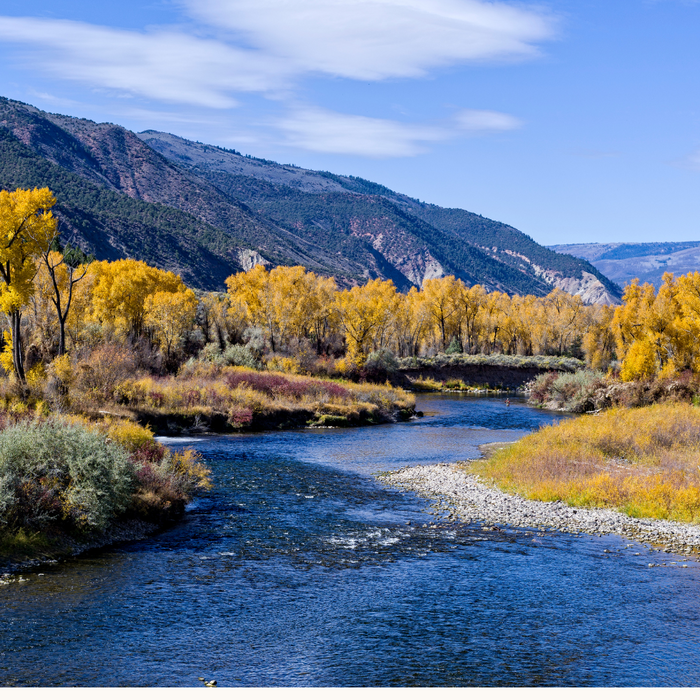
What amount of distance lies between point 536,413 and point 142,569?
47665 mm

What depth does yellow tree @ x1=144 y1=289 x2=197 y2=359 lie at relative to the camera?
2451 inches

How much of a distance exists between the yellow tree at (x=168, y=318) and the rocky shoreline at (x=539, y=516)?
3962 cm

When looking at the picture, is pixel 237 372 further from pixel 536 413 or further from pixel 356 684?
pixel 356 684

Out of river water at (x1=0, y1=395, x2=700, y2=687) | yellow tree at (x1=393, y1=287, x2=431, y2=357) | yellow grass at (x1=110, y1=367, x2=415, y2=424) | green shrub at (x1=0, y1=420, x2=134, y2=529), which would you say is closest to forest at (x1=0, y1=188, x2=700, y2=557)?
green shrub at (x1=0, y1=420, x2=134, y2=529)

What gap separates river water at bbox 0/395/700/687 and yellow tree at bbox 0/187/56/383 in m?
15.7

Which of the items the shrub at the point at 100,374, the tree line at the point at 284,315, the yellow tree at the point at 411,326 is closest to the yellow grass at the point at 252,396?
the shrub at the point at 100,374

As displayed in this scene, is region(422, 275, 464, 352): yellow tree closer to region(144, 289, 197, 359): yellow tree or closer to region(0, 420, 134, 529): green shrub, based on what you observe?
region(144, 289, 197, 359): yellow tree

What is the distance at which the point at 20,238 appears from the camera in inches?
1260

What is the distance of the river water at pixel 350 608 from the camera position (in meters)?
11.1

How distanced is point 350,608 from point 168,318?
5161 centimetres

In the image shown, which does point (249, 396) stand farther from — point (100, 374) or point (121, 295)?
point (121, 295)

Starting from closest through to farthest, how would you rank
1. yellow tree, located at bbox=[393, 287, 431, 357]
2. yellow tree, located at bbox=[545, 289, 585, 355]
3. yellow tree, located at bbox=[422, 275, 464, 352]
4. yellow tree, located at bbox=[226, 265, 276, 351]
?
yellow tree, located at bbox=[226, 265, 276, 351] → yellow tree, located at bbox=[393, 287, 431, 357] → yellow tree, located at bbox=[422, 275, 464, 352] → yellow tree, located at bbox=[545, 289, 585, 355]

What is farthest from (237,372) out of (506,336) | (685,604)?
(506,336)

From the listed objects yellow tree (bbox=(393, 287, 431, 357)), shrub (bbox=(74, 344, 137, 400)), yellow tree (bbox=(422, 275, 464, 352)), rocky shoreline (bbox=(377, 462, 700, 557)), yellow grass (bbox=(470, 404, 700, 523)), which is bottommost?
rocky shoreline (bbox=(377, 462, 700, 557))
